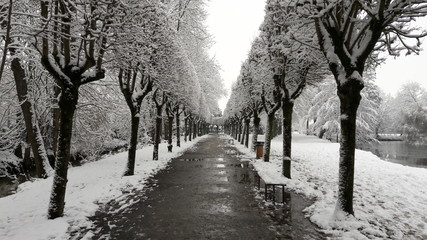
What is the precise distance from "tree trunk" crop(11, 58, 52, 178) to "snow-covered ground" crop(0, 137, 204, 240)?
4.56 feet

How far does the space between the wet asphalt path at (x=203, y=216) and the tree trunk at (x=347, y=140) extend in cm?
118

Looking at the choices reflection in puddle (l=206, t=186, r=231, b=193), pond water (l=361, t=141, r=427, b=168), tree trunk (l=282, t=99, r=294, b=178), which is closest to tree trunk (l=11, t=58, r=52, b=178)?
reflection in puddle (l=206, t=186, r=231, b=193)

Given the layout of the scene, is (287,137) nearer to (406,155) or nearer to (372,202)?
(372,202)

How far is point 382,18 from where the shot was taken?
6066mm

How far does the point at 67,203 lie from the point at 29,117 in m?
6.50

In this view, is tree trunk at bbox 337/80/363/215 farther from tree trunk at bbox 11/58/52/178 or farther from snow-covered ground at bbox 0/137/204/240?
tree trunk at bbox 11/58/52/178

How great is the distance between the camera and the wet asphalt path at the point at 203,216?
6.28 m

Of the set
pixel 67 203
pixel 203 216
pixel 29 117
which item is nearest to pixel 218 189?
pixel 203 216

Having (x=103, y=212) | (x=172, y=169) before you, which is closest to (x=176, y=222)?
(x=103, y=212)

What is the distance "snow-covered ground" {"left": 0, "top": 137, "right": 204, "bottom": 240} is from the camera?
626 centimetres

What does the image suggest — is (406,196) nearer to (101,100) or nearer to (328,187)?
(328,187)

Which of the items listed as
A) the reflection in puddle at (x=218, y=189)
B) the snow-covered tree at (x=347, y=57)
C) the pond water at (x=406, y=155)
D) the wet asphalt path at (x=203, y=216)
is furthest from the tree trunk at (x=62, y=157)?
the pond water at (x=406, y=155)

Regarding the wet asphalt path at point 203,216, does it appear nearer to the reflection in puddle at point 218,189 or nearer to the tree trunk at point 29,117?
the reflection in puddle at point 218,189

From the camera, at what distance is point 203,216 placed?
7.49m
